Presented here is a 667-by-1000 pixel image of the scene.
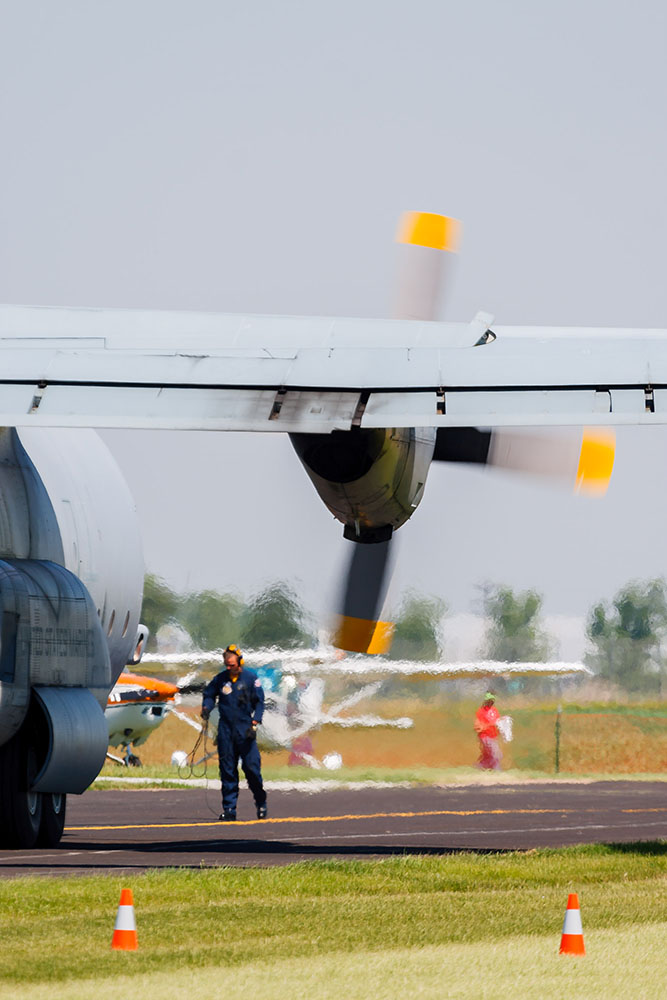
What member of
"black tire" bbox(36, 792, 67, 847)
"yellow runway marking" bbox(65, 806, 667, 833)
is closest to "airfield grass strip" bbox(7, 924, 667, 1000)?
"black tire" bbox(36, 792, 67, 847)

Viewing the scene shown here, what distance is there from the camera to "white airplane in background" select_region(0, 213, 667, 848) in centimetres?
1225

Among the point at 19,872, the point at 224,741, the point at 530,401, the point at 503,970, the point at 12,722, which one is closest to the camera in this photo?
the point at 503,970

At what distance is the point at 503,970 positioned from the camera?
9.48 meters

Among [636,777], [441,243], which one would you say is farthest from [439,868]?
[636,777]

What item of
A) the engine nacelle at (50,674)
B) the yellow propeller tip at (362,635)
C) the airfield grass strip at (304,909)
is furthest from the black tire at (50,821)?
the airfield grass strip at (304,909)

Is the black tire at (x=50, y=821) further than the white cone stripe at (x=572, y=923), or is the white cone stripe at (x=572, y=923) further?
the black tire at (x=50, y=821)

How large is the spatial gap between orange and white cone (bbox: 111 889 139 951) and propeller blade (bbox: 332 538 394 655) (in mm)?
7411

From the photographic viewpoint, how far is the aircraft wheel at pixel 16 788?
16031 mm

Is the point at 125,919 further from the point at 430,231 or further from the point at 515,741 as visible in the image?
the point at 515,741

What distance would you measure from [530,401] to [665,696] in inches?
959

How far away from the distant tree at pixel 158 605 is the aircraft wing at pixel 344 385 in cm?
2055

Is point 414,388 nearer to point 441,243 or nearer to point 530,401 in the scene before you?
point 530,401

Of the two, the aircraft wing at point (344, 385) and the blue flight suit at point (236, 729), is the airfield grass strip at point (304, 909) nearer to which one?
the aircraft wing at point (344, 385)

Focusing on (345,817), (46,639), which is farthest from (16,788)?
(345,817)
